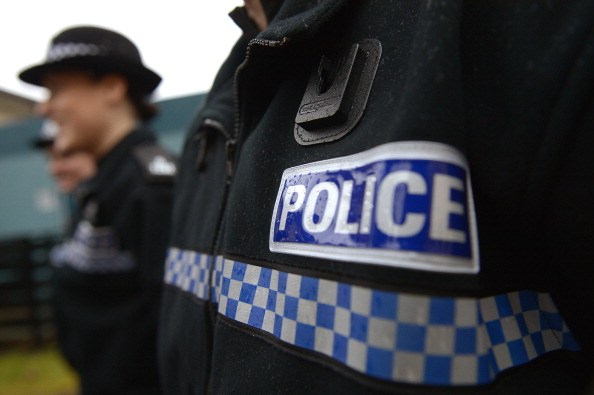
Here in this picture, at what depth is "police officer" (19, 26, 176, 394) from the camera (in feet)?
4.91

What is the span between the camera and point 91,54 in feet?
5.28

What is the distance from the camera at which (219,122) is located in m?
0.82

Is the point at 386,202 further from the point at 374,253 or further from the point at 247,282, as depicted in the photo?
the point at 247,282

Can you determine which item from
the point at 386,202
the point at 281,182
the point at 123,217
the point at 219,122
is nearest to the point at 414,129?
the point at 386,202

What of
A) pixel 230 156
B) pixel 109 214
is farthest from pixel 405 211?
pixel 109 214

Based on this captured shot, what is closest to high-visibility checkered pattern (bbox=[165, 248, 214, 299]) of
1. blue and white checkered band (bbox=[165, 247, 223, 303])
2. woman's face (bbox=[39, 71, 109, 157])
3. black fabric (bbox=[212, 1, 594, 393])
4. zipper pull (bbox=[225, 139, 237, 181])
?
blue and white checkered band (bbox=[165, 247, 223, 303])

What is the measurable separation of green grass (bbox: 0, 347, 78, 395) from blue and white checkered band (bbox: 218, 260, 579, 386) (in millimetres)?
3311

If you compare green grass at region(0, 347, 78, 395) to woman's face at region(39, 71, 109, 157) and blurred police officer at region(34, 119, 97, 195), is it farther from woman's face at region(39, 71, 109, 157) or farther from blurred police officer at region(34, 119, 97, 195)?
woman's face at region(39, 71, 109, 157)

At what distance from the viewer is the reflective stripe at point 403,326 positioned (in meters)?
0.37

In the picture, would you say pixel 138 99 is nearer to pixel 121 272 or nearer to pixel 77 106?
pixel 77 106

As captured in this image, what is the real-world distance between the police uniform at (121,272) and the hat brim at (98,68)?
297 mm

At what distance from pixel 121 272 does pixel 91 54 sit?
0.80 m

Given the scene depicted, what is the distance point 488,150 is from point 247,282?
327mm

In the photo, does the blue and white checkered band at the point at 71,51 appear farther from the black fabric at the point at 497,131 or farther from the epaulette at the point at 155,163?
the black fabric at the point at 497,131
